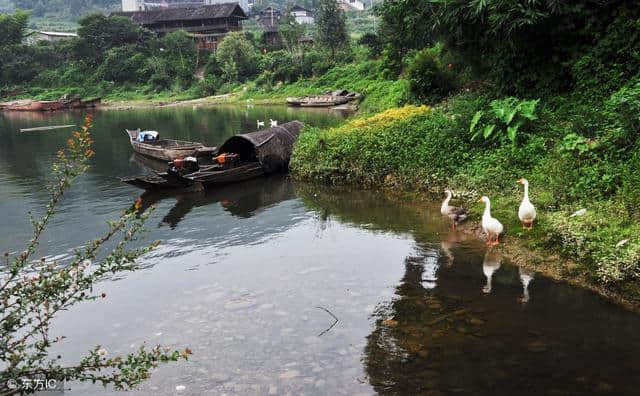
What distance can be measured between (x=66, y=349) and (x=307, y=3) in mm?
126660

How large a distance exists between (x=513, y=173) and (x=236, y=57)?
197ft

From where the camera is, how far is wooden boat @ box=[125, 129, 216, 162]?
983 inches

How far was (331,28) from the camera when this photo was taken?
6631cm

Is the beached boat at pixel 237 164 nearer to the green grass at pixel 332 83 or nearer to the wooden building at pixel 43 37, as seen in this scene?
the green grass at pixel 332 83

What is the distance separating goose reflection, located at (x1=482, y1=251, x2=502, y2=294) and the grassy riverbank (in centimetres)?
55

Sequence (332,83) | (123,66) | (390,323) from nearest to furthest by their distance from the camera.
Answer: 1. (390,323)
2. (332,83)
3. (123,66)

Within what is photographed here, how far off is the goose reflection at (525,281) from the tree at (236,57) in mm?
61863

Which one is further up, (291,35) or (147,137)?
(291,35)

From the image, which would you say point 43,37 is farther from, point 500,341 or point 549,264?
point 500,341

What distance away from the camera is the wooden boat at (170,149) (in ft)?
81.9

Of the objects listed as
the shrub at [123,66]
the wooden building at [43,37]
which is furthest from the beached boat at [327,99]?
the wooden building at [43,37]

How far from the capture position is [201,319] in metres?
9.59

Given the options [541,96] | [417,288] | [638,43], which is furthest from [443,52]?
[417,288]

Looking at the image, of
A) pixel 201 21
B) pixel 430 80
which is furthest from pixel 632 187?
pixel 201 21
